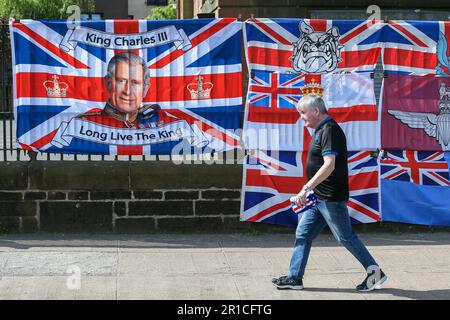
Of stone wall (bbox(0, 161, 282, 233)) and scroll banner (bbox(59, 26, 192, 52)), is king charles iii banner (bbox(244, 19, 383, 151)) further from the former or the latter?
scroll banner (bbox(59, 26, 192, 52))

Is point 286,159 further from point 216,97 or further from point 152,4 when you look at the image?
point 152,4

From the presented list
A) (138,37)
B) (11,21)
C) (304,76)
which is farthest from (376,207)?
(11,21)

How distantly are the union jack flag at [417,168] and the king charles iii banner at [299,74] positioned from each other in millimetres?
508

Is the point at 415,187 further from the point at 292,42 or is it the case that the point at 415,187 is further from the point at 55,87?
the point at 55,87

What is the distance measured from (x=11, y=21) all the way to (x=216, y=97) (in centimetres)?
261

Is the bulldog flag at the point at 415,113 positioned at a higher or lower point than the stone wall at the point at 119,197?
higher

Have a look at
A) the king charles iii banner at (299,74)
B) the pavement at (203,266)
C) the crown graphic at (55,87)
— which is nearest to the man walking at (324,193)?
the pavement at (203,266)

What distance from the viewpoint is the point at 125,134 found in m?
8.22

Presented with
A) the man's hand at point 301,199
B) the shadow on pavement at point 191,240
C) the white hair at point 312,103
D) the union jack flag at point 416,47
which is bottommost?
the shadow on pavement at point 191,240

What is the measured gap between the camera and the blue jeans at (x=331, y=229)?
5.99 m

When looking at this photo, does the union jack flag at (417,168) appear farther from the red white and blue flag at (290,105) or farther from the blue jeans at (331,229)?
the blue jeans at (331,229)

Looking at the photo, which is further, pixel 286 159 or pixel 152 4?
pixel 152 4

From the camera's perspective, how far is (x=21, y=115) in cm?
812

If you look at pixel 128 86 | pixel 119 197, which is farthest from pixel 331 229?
pixel 128 86
